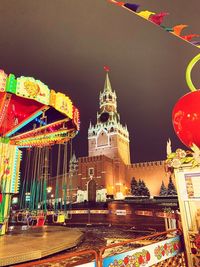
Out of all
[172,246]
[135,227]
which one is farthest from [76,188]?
[172,246]

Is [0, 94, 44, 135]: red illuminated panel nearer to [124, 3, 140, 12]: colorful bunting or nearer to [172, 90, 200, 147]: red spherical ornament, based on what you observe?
[124, 3, 140, 12]: colorful bunting

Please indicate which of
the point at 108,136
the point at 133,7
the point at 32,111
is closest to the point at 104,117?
the point at 108,136

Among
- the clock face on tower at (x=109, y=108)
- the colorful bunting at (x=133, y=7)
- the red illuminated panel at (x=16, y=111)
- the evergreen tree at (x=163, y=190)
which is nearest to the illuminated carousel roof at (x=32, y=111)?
the red illuminated panel at (x=16, y=111)

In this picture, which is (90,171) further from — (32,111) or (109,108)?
(32,111)

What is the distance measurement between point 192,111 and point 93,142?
5233 centimetres

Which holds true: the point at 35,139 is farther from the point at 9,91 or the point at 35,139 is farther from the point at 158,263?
the point at 158,263

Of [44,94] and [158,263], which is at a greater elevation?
[44,94]

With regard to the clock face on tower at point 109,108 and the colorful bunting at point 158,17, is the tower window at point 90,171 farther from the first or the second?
the colorful bunting at point 158,17

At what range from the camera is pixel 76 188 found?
44375 millimetres

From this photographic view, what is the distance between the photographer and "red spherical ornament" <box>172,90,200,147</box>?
15.4 ft

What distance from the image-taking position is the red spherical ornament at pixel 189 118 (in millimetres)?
4707

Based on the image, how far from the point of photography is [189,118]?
189 inches

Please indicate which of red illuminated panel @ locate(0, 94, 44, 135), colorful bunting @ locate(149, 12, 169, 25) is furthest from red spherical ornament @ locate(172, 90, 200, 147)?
red illuminated panel @ locate(0, 94, 44, 135)

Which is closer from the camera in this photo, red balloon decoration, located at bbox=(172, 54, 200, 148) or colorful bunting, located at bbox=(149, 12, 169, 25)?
red balloon decoration, located at bbox=(172, 54, 200, 148)
